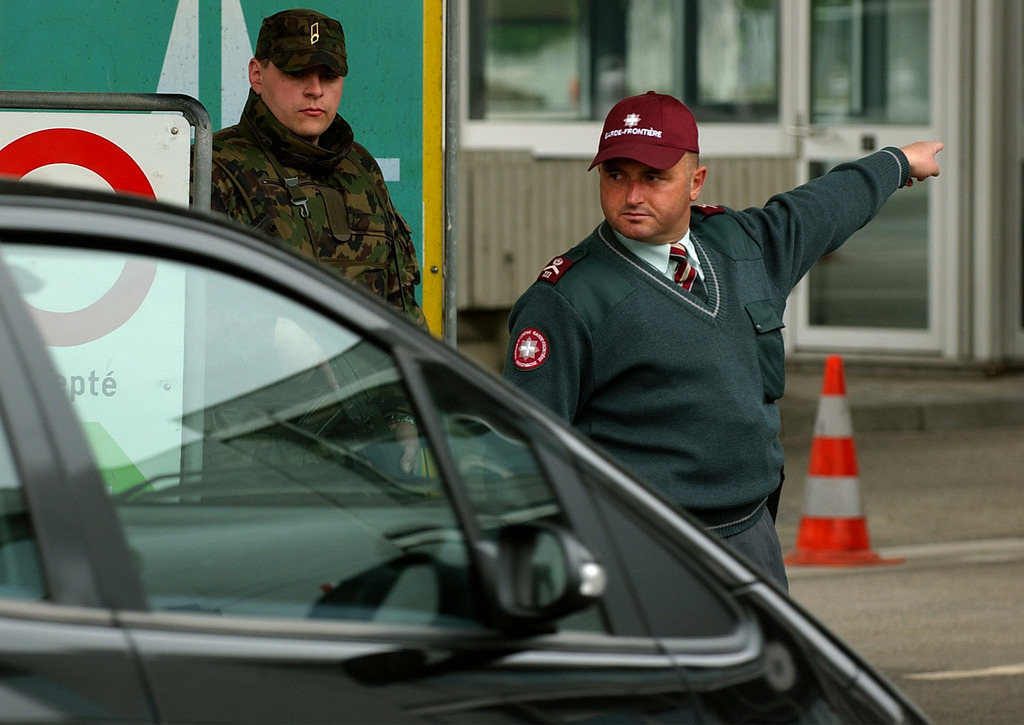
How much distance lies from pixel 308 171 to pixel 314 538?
2.12 m

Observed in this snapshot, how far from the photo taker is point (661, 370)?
3459mm

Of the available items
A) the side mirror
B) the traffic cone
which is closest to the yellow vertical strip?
the side mirror

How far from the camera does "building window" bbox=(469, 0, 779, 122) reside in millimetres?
12500

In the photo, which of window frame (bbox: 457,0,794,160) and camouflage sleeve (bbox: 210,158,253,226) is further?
window frame (bbox: 457,0,794,160)

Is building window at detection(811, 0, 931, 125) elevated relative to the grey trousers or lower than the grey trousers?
elevated

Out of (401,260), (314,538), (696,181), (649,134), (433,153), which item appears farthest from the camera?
(433,153)

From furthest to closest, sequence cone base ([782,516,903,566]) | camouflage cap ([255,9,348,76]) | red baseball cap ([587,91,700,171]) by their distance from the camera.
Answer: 1. cone base ([782,516,903,566])
2. camouflage cap ([255,9,348,76])
3. red baseball cap ([587,91,700,171])

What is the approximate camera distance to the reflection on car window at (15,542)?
1953 mm

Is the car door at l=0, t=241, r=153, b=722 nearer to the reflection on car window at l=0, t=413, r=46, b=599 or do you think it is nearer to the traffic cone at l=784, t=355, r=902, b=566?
the reflection on car window at l=0, t=413, r=46, b=599

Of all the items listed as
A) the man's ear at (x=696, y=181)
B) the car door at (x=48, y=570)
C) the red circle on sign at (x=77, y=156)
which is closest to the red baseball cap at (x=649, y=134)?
the man's ear at (x=696, y=181)

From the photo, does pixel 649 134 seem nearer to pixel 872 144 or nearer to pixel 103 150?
pixel 103 150

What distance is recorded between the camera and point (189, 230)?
210cm

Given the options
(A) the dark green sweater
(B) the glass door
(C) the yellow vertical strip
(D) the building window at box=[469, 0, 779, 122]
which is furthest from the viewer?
(B) the glass door

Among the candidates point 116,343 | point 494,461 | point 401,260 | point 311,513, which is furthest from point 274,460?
point 401,260
